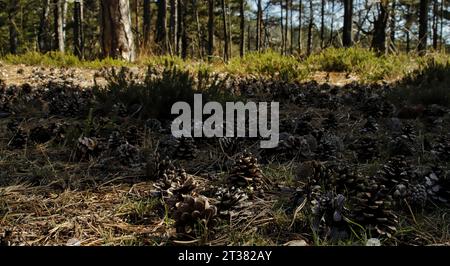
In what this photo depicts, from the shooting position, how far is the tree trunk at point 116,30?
7.88 metres

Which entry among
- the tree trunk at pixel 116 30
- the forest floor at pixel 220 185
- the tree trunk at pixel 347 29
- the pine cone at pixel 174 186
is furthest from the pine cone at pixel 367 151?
the tree trunk at pixel 347 29

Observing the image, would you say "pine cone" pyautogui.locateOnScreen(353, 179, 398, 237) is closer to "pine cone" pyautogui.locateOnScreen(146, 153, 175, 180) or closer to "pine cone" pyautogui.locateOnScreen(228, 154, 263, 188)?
"pine cone" pyautogui.locateOnScreen(228, 154, 263, 188)

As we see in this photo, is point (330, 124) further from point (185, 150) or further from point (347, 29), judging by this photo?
point (347, 29)

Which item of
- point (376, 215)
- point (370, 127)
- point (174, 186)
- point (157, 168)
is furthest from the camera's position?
point (370, 127)

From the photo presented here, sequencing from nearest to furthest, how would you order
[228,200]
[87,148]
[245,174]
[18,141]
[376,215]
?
[376,215] < [228,200] < [245,174] < [87,148] < [18,141]

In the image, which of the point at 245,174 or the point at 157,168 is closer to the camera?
the point at 245,174

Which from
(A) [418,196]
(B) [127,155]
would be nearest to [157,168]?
(B) [127,155]

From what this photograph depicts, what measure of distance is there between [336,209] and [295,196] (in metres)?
0.30

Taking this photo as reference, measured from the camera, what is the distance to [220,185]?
2.15 m

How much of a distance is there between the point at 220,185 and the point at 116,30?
6.60 m

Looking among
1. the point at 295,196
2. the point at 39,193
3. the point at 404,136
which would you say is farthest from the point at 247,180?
the point at 404,136

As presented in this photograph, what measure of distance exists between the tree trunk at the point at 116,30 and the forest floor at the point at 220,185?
451 centimetres

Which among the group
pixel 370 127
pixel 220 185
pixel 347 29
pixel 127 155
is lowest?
pixel 220 185
